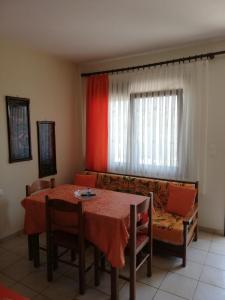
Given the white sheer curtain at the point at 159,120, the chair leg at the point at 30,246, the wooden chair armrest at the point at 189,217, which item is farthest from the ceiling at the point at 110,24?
the chair leg at the point at 30,246

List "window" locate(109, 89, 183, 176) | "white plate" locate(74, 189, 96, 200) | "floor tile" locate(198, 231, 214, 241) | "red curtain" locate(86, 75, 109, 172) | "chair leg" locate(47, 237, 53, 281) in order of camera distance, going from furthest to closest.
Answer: "red curtain" locate(86, 75, 109, 172) → "window" locate(109, 89, 183, 176) → "floor tile" locate(198, 231, 214, 241) → "white plate" locate(74, 189, 96, 200) → "chair leg" locate(47, 237, 53, 281)

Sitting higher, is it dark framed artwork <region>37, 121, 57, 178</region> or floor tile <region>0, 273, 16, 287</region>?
dark framed artwork <region>37, 121, 57, 178</region>

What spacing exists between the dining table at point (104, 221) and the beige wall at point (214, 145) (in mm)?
1355

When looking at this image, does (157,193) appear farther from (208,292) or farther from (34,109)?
(34,109)

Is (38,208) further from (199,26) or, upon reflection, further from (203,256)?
(199,26)

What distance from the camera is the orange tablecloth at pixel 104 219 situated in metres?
1.96

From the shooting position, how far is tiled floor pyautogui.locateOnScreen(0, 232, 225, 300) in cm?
216

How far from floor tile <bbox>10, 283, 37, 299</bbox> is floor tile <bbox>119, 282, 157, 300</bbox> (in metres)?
0.84

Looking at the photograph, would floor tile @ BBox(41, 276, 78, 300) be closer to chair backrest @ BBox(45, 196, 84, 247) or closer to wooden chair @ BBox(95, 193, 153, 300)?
wooden chair @ BBox(95, 193, 153, 300)

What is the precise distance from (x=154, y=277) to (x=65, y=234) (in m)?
1.04

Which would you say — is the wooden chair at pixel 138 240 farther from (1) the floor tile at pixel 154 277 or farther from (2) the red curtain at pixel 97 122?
(2) the red curtain at pixel 97 122

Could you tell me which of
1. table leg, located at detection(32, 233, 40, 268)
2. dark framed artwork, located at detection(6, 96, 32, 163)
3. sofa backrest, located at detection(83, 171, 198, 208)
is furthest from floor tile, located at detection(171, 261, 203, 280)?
dark framed artwork, located at detection(6, 96, 32, 163)

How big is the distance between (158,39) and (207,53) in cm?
71

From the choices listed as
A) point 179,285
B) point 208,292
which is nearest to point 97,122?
point 179,285
